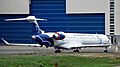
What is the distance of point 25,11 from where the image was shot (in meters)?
107

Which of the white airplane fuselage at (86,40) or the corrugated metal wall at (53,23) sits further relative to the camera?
the corrugated metal wall at (53,23)

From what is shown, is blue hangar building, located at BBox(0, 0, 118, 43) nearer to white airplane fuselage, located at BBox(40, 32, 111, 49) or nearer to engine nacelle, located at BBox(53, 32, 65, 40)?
white airplane fuselage, located at BBox(40, 32, 111, 49)

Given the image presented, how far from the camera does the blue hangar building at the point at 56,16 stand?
106 meters

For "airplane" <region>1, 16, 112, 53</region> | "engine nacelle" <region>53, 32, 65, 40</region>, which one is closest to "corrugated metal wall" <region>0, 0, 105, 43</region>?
"airplane" <region>1, 16, 112, 53</region>

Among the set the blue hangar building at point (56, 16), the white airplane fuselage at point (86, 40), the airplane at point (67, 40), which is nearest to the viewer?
the airplane at point (67, 40)

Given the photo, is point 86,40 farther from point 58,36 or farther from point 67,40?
point 58,36

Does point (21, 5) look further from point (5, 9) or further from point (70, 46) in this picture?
point (70, 46)

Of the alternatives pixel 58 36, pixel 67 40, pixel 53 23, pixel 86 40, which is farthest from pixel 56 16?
pixel 58 36

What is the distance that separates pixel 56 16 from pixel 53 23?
72.4 inches

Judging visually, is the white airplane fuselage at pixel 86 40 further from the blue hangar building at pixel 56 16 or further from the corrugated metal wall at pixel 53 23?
the corrugated metal wall at pixel 53 23

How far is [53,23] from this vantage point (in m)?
108

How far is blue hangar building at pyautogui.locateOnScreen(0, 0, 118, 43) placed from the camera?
106375 millimetres

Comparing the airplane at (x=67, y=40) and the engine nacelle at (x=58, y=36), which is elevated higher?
the engine nacelle at (x=58, y=36)

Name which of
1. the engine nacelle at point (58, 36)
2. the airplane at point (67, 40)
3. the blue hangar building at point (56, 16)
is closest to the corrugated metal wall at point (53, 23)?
the blue hangar building at point (56, 16)
